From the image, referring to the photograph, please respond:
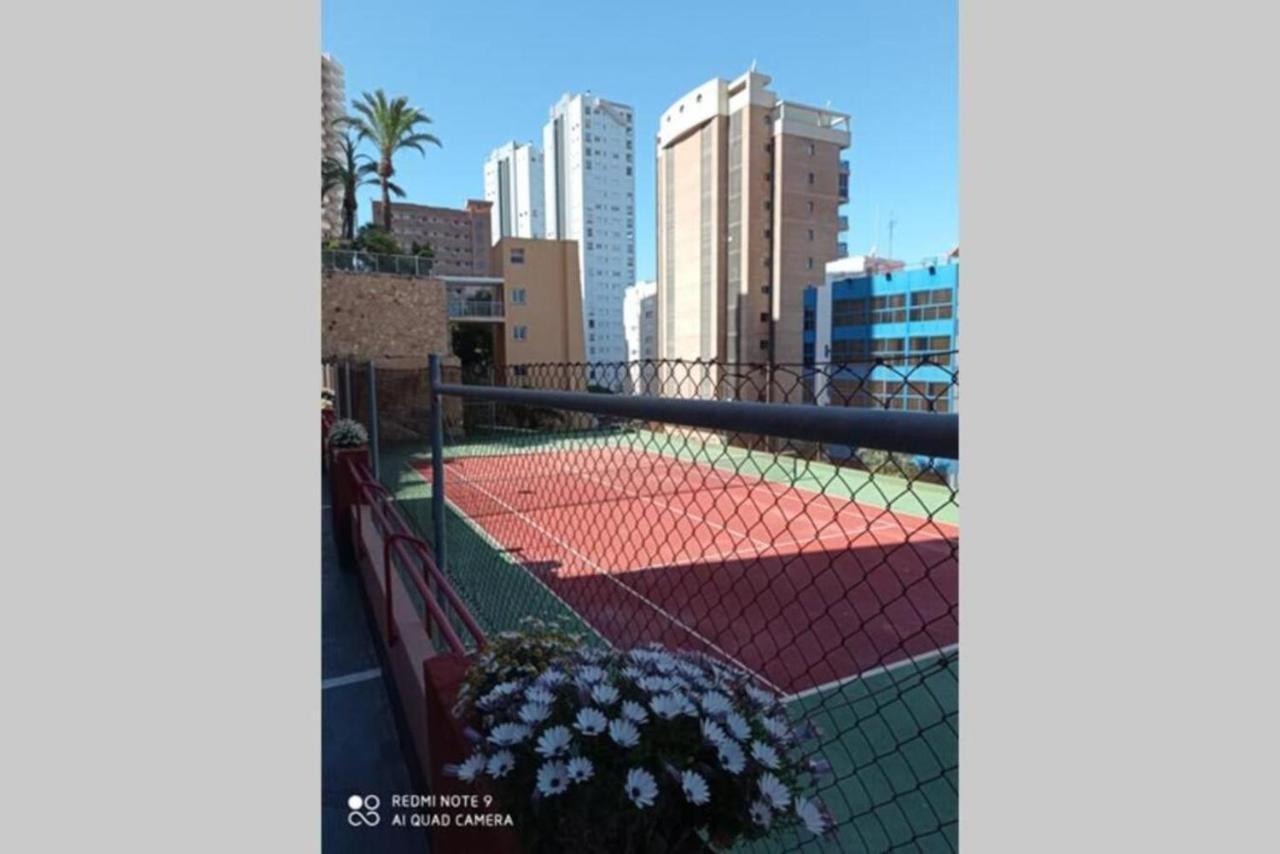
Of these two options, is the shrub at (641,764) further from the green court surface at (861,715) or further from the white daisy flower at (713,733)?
the green court surface at (861,715)

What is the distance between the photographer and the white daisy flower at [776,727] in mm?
868

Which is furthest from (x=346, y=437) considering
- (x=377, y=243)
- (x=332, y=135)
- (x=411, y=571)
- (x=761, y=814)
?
(x=332, y=135)

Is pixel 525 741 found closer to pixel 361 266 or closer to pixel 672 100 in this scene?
pixel 361 266

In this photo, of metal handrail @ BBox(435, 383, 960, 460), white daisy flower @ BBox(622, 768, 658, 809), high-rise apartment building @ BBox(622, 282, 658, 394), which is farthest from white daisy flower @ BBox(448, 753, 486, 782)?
high-rise apartment building @ BBox(622, 282, 658, 394)

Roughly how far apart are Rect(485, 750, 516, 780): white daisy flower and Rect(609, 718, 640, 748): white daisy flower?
5.2 inches

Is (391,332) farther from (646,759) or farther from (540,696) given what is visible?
(646,759)

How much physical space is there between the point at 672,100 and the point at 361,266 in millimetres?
21195

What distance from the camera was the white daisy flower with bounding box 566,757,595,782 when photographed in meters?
0.77

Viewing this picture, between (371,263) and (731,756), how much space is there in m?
18.3

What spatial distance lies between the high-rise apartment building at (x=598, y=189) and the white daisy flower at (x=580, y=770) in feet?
158

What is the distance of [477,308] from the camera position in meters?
24.3

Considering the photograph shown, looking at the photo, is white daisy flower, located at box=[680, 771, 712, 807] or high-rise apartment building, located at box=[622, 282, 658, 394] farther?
high-rise apartment building, located at box=[622, 282, 658, 394]

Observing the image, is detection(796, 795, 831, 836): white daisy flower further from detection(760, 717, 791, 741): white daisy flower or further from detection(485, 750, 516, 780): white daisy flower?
detection(485, 750, 516, 780): white daisy flower

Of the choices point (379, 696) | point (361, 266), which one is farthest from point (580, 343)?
point (379, 696)
